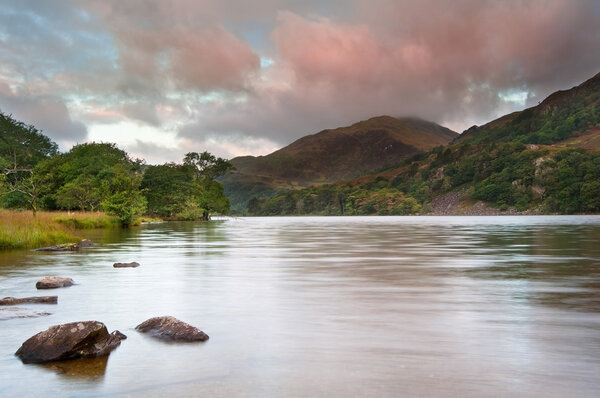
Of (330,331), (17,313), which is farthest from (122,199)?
(330,331)

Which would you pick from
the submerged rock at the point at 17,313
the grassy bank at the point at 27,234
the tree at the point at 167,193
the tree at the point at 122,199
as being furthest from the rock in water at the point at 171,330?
the tree at the point at 167,193

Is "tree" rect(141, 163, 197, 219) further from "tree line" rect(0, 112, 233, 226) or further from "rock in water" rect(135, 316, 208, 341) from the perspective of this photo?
"rock in water" rect(135, 316, 208, 341)

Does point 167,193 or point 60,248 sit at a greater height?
point 167,193

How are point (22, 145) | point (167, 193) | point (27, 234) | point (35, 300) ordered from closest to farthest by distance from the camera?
1. point (35, 300)
2. point (27, 234)
3. point (22, 145)
4. point (167, 193)

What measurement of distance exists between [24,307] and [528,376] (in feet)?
43.6

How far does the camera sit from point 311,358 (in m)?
9.59

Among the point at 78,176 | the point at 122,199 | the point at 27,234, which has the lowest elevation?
the point at 27,234

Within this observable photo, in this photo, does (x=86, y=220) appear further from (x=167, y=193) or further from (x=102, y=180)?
(x=167, y=193)

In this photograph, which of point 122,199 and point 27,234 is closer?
point 27,234

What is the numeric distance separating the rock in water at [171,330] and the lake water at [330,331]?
309 mm

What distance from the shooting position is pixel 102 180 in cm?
10481

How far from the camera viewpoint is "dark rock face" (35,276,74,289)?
18781mm

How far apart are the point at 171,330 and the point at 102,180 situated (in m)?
101

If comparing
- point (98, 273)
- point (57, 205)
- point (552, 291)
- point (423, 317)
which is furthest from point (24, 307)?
point (57, 205)
